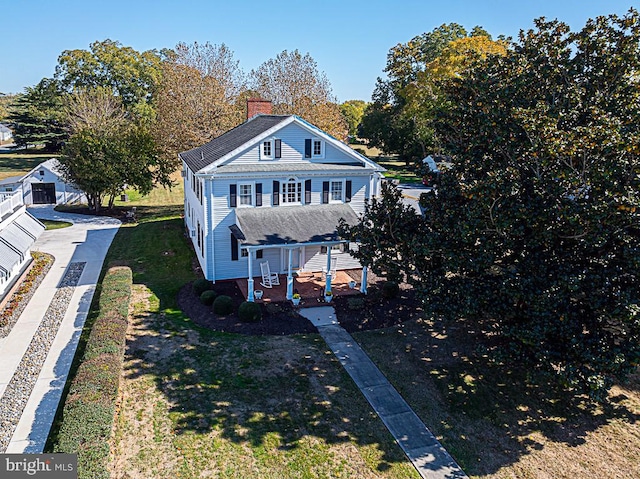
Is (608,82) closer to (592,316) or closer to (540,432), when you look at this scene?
(592,316)

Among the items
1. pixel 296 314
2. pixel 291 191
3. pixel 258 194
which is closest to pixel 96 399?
pixel 296 314

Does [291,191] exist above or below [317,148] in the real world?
below

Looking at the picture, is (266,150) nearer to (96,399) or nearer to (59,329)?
(59,329)

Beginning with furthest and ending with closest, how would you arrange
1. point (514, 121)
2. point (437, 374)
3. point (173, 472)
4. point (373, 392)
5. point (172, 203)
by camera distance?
point (172, 203)
point (437, 374)
point (373, 392)
point (514, 121)
point (173, 472)

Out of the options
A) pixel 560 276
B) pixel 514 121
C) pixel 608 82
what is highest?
pixel 608 82

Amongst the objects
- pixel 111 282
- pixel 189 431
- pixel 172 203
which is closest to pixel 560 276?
pixel 189 431

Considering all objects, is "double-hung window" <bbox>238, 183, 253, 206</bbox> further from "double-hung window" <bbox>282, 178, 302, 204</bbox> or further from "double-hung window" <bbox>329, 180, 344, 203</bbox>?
"double-hung window" <bbox>329, 180, 344, 203</bbox>

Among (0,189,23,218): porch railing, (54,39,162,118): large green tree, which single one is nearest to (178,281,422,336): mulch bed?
(0,189,23,218): porch railing

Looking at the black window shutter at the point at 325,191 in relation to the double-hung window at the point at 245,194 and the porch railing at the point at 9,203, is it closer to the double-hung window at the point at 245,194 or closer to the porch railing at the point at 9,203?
the double-hung window at the point at 245,194
